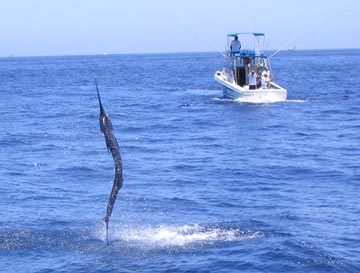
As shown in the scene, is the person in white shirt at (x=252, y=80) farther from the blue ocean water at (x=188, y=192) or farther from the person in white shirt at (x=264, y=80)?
the blue ocean water at (x=188, y=192)

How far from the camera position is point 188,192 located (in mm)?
27016

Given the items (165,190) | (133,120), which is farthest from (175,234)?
(133,120)

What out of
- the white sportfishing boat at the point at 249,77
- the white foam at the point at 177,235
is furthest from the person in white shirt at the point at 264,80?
the white foam at the point at 177,235

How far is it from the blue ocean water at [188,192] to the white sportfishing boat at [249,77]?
7.76 ft

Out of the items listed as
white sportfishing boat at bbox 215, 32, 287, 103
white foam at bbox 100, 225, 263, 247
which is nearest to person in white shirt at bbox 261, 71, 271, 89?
white sportfishing boat at bbox 215, 32, 287, 103

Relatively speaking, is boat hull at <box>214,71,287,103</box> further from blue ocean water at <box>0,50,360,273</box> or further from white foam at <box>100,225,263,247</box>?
white foam at <box>100,225,263,247</box>

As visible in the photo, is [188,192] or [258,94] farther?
[258,94]

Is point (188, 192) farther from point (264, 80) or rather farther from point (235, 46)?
point (235, 46)

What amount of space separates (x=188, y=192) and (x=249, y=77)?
32063 mm

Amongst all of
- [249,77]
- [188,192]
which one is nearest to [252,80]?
[249,77]

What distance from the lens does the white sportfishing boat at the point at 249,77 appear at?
Result: 5600 centimetres

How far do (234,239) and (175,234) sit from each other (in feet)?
6.40

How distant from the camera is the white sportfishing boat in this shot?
5600cm

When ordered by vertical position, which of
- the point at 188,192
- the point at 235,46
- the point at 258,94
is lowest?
the point at 188,192
